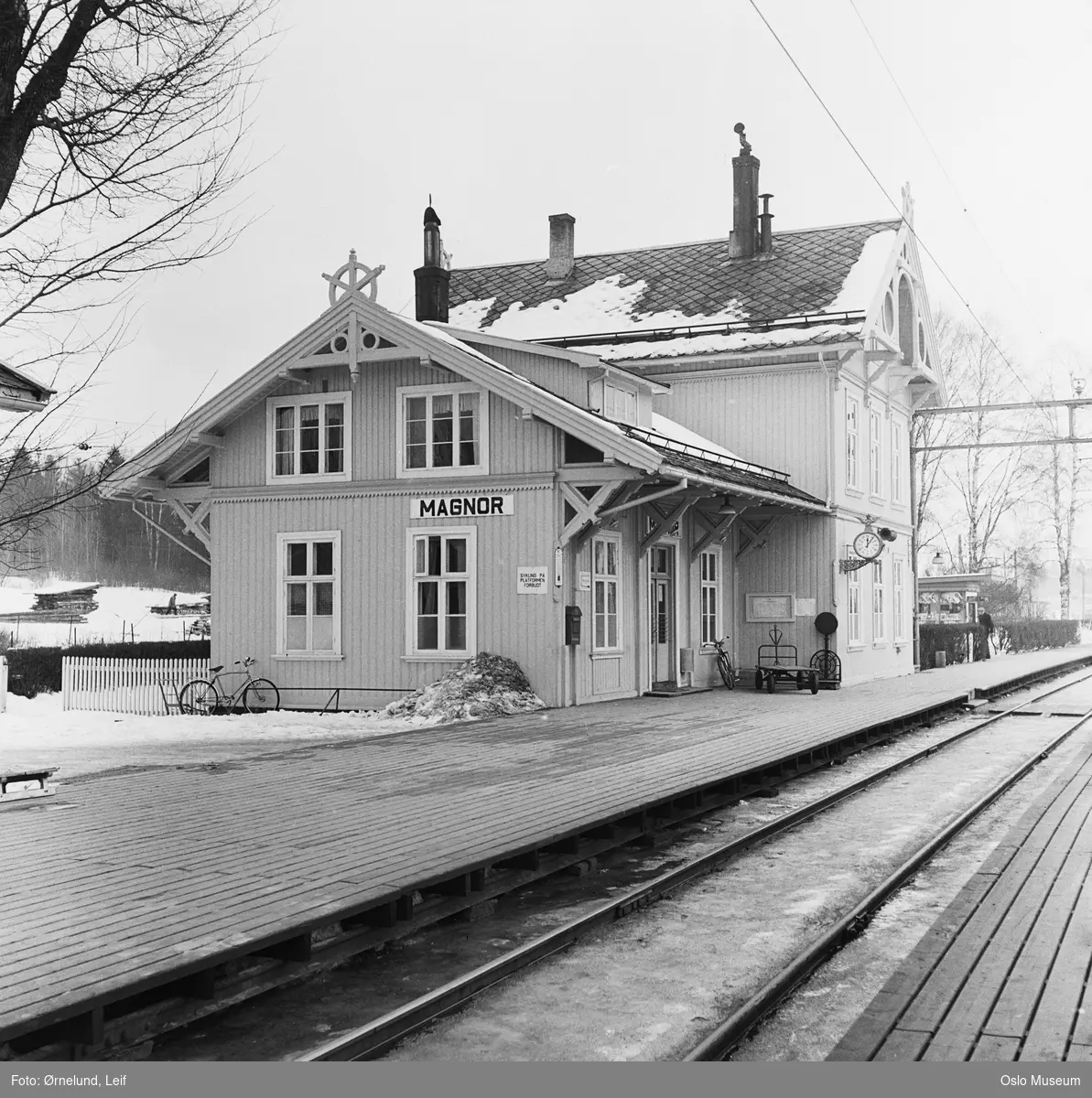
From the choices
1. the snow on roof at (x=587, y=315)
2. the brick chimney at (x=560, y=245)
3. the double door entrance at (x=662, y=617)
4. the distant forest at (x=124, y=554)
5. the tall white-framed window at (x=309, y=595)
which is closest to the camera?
the tall white-framed window at (x=309, y=595)

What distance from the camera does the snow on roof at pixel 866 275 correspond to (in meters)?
23.2

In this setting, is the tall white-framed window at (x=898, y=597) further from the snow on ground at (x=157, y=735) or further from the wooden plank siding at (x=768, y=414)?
the snow on ground at (x=157, y=735)

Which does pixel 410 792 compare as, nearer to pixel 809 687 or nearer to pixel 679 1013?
pixel 679 1013

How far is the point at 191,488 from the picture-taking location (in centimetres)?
2014

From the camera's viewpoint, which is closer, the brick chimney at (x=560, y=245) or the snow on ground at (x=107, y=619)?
the brick chimney at (x=560, y=245)

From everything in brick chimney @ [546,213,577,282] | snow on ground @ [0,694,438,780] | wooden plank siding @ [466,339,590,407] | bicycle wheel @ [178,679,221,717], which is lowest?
snow on ground @ [0,694,438,780]

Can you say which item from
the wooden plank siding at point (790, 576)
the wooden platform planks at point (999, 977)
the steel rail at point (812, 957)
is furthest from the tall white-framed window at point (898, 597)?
the wooden platform planks at point (999, 977)

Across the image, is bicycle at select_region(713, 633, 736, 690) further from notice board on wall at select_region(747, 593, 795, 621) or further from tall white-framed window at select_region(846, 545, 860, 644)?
tall white-framed window at select_region(846, 545, 860, 644)

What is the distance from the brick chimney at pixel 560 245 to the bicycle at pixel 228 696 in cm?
1190

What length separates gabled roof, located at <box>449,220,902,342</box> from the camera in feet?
78.7

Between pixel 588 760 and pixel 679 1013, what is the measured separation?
20.0 feet

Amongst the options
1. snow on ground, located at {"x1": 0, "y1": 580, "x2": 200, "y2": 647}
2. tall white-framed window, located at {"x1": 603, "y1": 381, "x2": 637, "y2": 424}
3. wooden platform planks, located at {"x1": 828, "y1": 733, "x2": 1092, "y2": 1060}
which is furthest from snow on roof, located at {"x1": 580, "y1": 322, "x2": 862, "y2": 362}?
snow on ground, located at {"x1": 0, "y1": 580, "x2": 200, "y2": 647}

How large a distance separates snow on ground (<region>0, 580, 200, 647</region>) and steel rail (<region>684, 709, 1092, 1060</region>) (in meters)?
26.6

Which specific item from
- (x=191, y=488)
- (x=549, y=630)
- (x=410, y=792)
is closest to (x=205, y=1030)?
(x=410, y=792)
